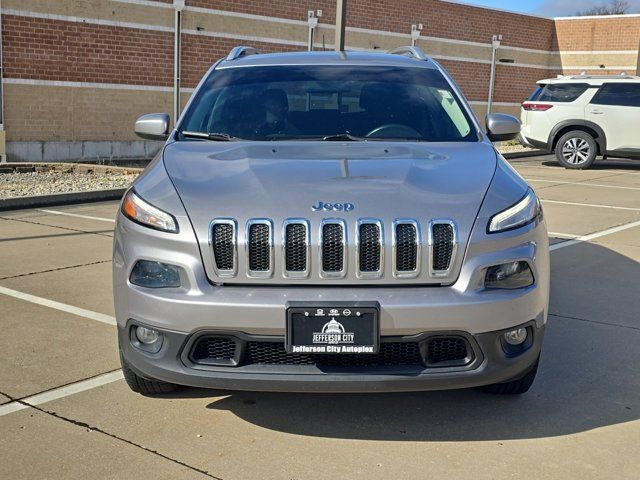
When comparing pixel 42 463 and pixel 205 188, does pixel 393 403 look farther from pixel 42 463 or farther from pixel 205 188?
pixel 42 463

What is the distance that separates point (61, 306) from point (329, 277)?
298cm

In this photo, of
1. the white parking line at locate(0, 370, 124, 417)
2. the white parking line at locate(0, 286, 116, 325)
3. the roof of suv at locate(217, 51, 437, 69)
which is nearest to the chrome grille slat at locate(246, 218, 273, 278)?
the white parking line at locate(0, 370, 124, 417)

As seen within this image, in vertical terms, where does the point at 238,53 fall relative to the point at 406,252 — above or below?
above

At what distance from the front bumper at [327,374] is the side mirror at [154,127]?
2030 mm

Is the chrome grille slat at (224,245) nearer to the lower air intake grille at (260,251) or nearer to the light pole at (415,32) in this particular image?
the lower air intake grille at (260,251)

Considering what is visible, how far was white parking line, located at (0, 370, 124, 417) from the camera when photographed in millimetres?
3711

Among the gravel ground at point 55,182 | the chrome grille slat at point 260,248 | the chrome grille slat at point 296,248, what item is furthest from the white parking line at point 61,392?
the gravel ground at point 55,182

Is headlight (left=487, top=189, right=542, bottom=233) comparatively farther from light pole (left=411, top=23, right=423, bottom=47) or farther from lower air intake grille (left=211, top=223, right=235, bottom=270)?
light pole (left=411, top=23, right=423, bottom=47)

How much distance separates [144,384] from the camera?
3.76m

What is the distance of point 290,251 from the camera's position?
10.5ft

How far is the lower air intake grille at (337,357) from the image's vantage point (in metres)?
3.19

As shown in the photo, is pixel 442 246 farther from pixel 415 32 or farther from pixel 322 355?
pixel 415 32

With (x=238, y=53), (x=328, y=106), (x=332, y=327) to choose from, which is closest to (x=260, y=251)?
(x=332, y=327)

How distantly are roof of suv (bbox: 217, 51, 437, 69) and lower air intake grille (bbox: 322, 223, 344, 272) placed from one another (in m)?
2.13
